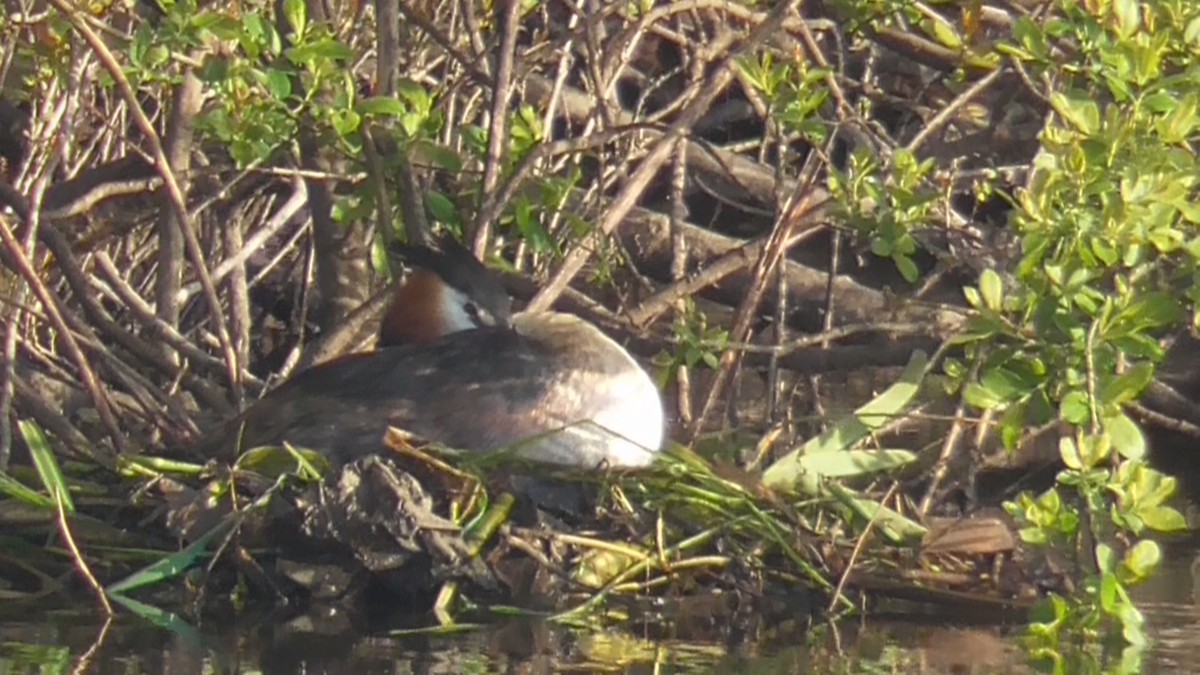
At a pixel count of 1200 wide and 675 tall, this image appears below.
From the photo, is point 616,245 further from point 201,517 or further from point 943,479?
point 201,517

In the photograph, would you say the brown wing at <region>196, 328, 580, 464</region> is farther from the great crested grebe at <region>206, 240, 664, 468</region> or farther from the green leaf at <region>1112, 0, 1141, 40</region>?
the green leaf at <region>1112, 0, 1141, 40</region>

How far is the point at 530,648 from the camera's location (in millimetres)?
4691

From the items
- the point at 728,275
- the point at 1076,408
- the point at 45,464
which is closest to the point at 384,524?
the point at 45,464

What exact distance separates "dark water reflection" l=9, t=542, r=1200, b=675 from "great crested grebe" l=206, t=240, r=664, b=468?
0.59 metres

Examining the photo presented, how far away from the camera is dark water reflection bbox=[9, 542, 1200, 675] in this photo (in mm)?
4465

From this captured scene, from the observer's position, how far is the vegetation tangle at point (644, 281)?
4703mm

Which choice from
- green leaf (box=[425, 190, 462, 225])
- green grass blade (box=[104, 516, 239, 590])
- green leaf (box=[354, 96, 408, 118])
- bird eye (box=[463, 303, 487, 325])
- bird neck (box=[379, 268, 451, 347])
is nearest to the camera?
green grass blade (box=[104, 516, 239, 590])

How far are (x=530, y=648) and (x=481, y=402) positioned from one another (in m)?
0.96

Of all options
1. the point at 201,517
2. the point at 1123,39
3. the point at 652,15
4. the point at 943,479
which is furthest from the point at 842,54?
the point at 201,517

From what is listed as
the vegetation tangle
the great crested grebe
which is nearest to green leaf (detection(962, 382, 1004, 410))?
the vegetation tangle

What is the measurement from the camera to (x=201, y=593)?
5.06 metres

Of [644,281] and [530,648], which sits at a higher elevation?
[644,281]

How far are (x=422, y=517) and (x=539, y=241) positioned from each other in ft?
3.61

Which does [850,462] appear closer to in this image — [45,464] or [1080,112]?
[1080,112]
